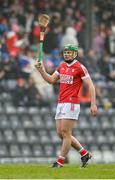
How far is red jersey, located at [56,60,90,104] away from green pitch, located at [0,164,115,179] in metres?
1.05

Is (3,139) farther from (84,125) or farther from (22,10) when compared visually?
(22,10)

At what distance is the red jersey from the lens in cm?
1344

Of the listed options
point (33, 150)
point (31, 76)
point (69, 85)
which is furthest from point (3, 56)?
point (69, 85)

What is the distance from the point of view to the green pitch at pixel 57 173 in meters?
12.0

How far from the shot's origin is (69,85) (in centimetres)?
1345

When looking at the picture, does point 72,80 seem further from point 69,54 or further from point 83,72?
point 69,54

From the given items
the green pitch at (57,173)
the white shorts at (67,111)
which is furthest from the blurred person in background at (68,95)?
the green pitch at (57,173)

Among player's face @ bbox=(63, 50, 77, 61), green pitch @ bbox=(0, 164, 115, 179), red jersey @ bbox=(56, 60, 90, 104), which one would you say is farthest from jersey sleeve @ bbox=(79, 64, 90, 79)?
green pitch @ bbox=(0, 164, 115, 179)

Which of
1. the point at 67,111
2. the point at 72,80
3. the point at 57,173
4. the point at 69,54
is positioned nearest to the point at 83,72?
the point at 72,80

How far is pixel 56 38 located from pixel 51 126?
2743 millimetres

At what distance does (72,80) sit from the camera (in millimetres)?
13445

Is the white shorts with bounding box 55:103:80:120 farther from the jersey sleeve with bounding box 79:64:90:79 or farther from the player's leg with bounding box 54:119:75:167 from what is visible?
the jersey sleeve with bounding box 79:64:90:79

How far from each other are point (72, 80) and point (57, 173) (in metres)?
1.68

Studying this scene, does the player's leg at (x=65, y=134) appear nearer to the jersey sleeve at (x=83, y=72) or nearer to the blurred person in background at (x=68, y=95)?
the blurred person in background at (x=68, y=95)
